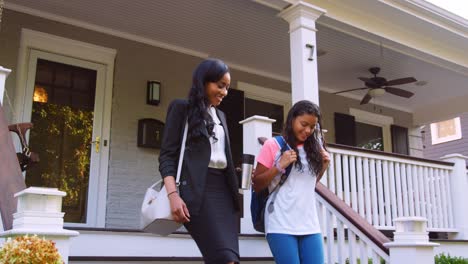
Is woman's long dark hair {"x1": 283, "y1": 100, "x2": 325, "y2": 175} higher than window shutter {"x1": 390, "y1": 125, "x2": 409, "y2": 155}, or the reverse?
window shutter {"x1": 390, "y1": 125, "x2": 409, "y2": 155}

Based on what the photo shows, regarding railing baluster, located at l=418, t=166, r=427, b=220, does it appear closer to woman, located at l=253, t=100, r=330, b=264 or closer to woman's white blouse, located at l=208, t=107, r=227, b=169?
woman, located at l=253, t=100, r=330, b=264

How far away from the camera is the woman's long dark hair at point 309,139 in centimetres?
264

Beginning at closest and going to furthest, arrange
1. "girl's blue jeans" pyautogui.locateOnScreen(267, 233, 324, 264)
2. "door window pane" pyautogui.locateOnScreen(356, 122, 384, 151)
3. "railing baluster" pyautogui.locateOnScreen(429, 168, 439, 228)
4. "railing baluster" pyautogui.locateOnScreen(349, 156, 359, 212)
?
1. "girl's blue jeans" pyautogui.locateOnScreen(267, 233, 324, 264)
2. "railing baluster" pyautogui.locateOnScreen(349, 156, 359, 212)
3. "railing baluster" pyautogui.locateOnScreen(429, 168, 439, 228)
4. "door window pane" pyautogui.locateOnScreen(356, 122, 384, 151)

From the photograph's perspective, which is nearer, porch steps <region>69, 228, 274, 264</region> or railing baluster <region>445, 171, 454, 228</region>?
porch steps <region>69, 228, 274, 264</region>

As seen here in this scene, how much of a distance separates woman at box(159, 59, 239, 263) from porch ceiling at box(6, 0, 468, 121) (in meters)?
3.68

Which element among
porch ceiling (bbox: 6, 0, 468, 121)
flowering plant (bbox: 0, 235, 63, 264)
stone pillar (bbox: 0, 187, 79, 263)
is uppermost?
porch ceiling (bbox: 6, 0, 468, 121)

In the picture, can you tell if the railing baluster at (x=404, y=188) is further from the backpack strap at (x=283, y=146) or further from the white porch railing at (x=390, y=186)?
the backpack strap at (x=283, y=146)

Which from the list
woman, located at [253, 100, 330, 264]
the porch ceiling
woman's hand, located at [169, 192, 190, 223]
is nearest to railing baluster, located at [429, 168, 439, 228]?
the porch ceiling

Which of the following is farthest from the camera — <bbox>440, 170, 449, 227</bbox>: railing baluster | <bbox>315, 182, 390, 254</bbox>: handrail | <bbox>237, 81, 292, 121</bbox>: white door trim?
<bbox>237, 81, 292, 121</bbox>: white door trim

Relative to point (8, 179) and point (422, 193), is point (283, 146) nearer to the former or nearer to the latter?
point (8, 179)

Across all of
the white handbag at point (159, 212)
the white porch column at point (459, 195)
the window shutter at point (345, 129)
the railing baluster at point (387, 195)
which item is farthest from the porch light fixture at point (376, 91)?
the white handbag at point (159, 212)

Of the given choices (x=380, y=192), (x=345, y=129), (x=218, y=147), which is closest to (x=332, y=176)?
(x=380, y=192)

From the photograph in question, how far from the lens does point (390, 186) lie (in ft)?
17.9

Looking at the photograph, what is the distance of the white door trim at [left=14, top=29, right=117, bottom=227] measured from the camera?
5461 millimetres
